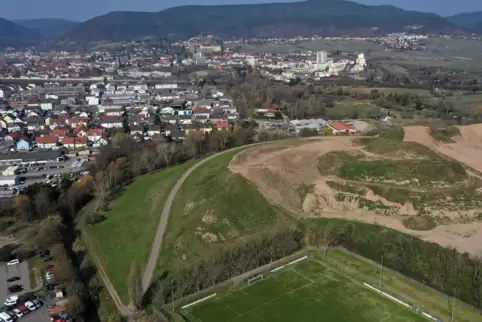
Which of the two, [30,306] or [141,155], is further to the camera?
[141,155]

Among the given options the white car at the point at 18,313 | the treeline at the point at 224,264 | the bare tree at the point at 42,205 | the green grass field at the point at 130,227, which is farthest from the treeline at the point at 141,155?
the treeline at the point at 224,264

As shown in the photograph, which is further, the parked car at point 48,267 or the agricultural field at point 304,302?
the parked car at point 48,267

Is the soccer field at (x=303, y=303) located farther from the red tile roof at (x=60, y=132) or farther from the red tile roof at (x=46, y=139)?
the red tile roof at (x=60, y=132)

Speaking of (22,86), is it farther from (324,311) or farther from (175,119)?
(324,311)

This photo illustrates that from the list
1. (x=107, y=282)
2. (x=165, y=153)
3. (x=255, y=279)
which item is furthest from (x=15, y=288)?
(x=165, y=153)

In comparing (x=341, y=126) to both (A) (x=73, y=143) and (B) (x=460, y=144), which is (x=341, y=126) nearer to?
(B) (x=460, y=144)
